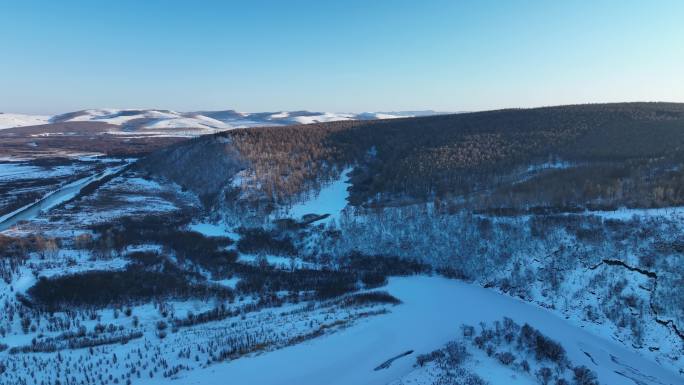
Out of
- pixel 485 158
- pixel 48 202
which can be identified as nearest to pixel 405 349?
pixel 485 158

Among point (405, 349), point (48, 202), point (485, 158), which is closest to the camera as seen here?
point (405, 349)

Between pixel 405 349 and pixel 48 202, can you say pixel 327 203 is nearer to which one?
pixel 405 349

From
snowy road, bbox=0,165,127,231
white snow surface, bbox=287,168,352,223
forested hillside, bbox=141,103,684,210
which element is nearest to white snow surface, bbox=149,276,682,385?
forested hillside, bbox=141,103,684,210

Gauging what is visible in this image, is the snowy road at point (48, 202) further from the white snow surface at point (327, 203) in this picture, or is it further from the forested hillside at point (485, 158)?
the white snow surface at point (327, 203)

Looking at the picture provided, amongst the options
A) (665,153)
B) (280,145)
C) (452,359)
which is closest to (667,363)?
(452,359)

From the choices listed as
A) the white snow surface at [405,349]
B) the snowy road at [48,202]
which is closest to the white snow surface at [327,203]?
the white snow surface at [405,349]

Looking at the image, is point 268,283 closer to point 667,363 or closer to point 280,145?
point 667,363

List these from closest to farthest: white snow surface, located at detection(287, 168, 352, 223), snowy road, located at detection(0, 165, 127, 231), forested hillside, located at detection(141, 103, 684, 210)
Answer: forested hillside, located at detection(141, 103, 684, 210) < white snow surface, located at detection(287, 168, 352, 223) < snowy road, located at detection(0, 165, 127, 231)

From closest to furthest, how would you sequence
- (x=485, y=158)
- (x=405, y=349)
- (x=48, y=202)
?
(x=405, y=349) → (x=485, y=158) → (x=48, y=202)

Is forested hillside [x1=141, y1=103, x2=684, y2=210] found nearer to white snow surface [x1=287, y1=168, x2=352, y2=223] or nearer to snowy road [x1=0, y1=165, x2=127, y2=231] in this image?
white snow surface [x1=287, y1=168, x2=352, y2=223]
